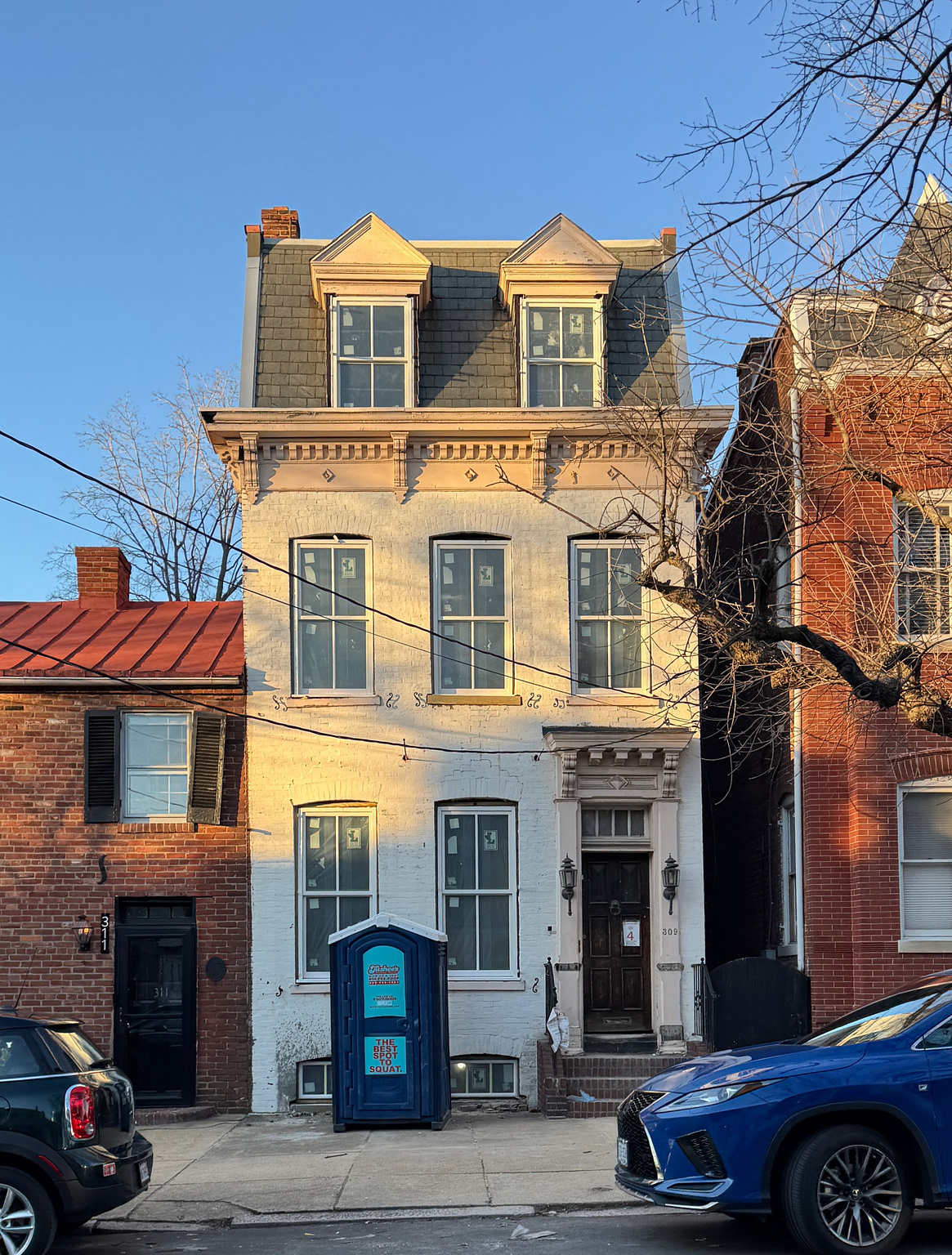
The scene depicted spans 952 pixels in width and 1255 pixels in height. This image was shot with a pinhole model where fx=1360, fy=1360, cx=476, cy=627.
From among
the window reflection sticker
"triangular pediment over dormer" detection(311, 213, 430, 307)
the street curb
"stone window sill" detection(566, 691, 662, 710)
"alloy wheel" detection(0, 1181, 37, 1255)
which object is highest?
"triangular pediment over dormer" detection(311, 213, 430, 307)

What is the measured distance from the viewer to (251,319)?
17312 mm

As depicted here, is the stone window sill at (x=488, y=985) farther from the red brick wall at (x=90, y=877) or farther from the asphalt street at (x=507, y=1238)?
the asphalt street at (x=507, y=1238)

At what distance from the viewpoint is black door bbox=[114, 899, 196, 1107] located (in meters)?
15.5

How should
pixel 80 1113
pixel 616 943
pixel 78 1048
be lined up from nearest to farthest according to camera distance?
pixel 80 1113, pixel 78 1048, pixel 616 943

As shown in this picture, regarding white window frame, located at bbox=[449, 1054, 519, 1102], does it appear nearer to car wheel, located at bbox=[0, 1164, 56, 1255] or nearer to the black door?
the black door

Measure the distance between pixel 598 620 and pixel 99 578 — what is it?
7054 millimetres

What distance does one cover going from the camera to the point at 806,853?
15508 mm

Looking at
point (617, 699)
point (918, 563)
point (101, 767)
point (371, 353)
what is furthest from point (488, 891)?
Result: point (371, 353)

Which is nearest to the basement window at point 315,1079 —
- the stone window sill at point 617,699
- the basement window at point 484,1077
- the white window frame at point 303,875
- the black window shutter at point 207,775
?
the white window frame at point 303,875

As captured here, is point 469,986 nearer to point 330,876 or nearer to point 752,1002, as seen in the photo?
point 330,876

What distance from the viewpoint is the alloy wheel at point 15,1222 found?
8086 millimetres

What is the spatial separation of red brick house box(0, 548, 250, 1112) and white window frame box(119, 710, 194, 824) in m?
0.02

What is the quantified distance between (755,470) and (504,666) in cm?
A: 413

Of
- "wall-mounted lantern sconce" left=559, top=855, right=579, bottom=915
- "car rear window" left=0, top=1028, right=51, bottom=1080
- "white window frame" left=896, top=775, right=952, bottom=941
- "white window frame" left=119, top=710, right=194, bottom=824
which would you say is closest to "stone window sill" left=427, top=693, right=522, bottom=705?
"wall-mounted lantern sconce" left=559, top=855, right=579, bottom=915
